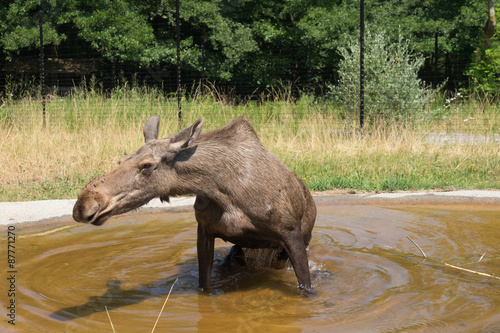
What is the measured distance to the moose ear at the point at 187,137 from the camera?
3.91 meters

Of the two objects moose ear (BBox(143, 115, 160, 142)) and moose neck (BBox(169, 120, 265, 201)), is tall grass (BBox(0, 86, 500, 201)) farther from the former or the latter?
moose ear (BBox(143, 115, 160, 142))

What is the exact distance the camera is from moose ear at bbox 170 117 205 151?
154 inches

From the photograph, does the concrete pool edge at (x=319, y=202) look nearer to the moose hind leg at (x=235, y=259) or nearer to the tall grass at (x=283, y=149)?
the tall grass at (x=283, y=149)

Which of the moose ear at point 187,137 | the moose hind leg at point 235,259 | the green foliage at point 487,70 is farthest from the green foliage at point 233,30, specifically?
the moose ear at point 187,137

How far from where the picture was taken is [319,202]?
731 cm

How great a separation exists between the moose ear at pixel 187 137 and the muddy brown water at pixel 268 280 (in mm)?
1180

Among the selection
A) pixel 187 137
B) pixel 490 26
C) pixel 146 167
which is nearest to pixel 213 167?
pixel 187 137

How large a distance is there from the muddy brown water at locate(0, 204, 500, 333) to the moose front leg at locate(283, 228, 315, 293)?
124mm

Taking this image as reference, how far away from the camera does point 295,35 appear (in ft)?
78.2

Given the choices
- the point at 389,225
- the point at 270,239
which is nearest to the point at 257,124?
the point at 389,225

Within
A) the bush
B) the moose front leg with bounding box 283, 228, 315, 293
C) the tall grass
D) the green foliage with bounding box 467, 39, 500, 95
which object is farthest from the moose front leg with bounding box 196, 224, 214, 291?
the green foliage with bounding box 467, 39, 500, 95

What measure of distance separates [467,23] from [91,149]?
1699 cm

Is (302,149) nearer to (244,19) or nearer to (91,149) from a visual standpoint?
(91,149)

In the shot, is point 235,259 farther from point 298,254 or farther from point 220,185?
point 220,185
